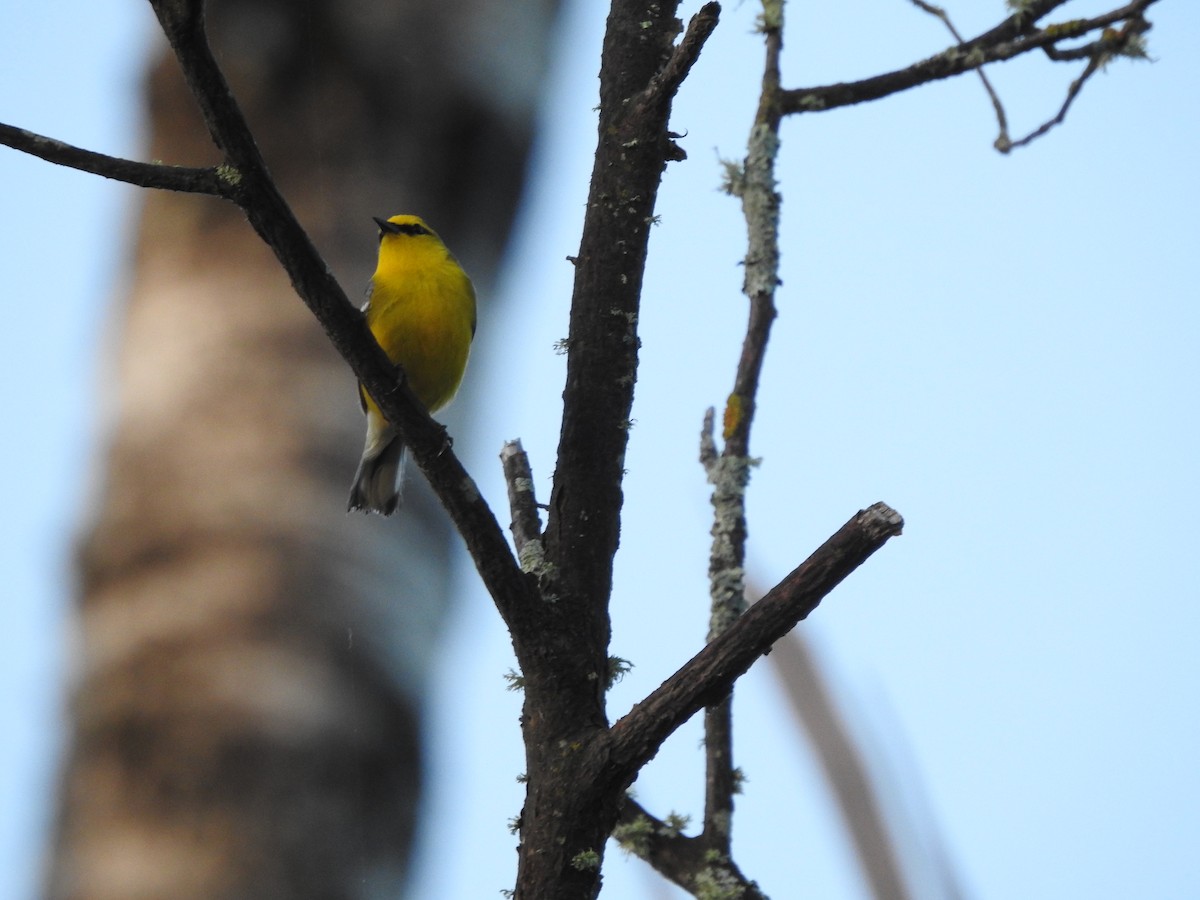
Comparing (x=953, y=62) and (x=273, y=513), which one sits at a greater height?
(x=953, y=62)

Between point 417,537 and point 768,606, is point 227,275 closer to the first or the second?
point 417,537

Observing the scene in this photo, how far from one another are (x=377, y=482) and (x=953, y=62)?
74.7 inches

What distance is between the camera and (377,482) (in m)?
3.50

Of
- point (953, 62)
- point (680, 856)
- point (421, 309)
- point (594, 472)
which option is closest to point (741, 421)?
point (594, 472)

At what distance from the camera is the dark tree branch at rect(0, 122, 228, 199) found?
5.94 ft

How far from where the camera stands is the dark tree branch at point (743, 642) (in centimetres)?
167

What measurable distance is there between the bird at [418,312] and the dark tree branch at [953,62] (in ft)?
4.32

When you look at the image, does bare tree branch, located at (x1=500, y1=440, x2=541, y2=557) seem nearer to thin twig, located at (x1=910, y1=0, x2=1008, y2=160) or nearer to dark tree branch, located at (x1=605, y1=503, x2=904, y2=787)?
dark tree branch, located at (x1=605, y1=503, x2=904, y2=787)

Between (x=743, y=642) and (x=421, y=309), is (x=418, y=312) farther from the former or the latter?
(x=743, y=642)

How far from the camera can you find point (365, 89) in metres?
3.70

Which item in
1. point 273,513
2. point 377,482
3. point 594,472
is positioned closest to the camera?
point 594,472

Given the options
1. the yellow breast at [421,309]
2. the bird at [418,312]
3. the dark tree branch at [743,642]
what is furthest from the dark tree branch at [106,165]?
the yellow breast at [421,309]

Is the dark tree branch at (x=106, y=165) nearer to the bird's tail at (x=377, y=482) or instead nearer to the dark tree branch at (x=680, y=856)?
the dark tree branch at (x=680, y=856)

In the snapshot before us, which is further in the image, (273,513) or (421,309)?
(421,309)
